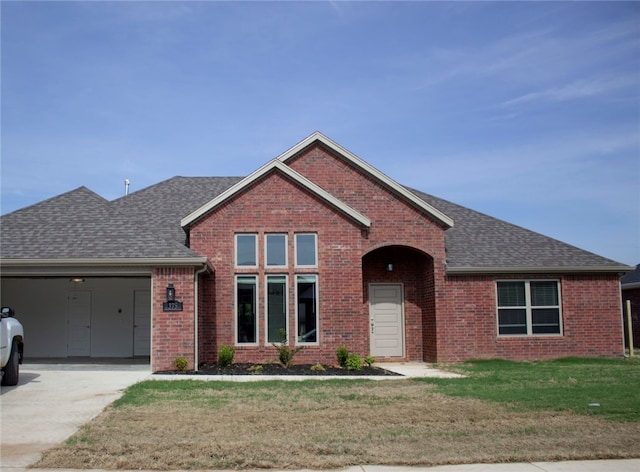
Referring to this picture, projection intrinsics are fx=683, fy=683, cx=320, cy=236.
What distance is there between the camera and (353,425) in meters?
9.24

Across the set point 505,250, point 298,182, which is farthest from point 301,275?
point 505,250

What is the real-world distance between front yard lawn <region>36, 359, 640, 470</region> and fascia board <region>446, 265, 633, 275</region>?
5543 millimetres

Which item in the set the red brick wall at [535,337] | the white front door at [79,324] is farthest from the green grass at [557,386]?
the white front door at [79,324]

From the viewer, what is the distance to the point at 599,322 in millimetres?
19891

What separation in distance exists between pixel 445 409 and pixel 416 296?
32.3 feet

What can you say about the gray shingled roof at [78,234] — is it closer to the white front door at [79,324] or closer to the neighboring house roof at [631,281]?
the white front door at [79,324]

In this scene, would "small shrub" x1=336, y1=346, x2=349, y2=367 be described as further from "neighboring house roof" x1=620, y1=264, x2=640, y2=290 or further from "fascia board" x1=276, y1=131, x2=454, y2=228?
"neighboring house roof" x1=620, y1=264, x2=640, y2=290

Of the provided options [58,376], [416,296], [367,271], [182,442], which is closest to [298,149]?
[367,271]

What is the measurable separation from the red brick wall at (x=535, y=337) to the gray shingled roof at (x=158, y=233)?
580mm

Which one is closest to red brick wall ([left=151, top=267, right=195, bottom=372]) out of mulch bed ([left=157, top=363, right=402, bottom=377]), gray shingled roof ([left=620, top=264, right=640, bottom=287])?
mulch bed ([left=157, top=363, right=402, bottom=377])

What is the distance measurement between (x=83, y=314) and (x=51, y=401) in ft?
31.4

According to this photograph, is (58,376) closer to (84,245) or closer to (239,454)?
(84,245)

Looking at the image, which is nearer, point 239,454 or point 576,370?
point 239,454

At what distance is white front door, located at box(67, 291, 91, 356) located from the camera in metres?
20.3
